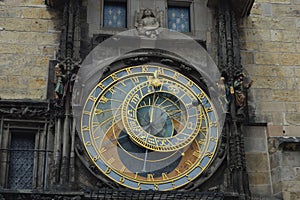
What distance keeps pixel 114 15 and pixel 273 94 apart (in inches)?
105

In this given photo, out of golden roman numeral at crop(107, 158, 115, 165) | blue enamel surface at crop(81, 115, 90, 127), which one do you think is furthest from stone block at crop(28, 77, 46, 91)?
golden roman numeral at crop(107, 158, 115, 165)

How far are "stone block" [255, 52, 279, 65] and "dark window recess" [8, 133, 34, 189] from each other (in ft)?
11.7

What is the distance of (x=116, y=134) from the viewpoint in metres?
8.57

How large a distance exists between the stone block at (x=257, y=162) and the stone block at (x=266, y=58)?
1.55 meters

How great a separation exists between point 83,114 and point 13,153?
110cm

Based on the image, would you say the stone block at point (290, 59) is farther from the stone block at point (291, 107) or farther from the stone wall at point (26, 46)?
the stone wall at point (26, 46)

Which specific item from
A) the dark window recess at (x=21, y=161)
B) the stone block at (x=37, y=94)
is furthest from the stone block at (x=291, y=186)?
the stone block at (x=37, y=94)

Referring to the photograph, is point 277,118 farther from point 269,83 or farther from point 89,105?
point 89,105

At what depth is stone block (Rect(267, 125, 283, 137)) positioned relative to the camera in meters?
9.19

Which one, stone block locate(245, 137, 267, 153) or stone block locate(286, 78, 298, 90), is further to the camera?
stone block locate(286, 78, 298, 90)

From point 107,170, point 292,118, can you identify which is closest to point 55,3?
point 107,170

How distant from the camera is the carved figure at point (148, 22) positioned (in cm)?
Result: 936

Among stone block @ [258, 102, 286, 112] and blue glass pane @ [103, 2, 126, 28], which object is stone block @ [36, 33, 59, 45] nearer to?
blue glass pane @ [103, 2, 126, 28]

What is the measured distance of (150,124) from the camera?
868 cm
